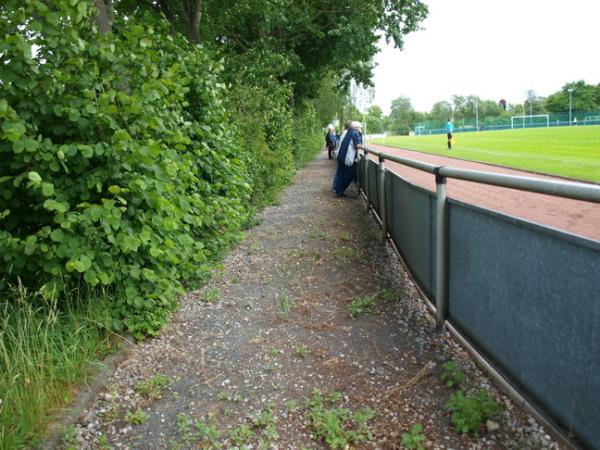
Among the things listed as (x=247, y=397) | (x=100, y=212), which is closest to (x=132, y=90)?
(x=100, y=212)

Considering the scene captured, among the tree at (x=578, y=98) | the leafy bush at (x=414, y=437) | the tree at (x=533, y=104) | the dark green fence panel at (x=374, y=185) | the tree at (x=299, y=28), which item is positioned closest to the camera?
the leafy bush at (x=414, y=437)

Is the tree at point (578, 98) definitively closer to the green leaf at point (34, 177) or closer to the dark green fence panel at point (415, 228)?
the dark green fence panel at point (415, 228)

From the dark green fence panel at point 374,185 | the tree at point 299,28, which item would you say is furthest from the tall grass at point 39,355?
the tree at point 299,28

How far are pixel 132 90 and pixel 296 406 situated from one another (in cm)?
272

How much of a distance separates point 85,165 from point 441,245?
264 cm

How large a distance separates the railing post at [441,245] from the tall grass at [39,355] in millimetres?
2513

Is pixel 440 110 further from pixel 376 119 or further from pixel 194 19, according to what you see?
pixel 194 19

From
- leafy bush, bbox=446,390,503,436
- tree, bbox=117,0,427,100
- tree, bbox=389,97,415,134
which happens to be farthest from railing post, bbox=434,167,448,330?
tree, bbox=389,97,415,134

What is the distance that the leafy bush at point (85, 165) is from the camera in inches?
127

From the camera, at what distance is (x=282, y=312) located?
4484 mm

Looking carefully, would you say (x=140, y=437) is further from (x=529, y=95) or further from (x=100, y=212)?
(x=529, y=95)

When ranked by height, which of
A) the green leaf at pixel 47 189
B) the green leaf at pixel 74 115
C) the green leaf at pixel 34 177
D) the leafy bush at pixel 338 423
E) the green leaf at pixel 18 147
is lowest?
the leafy bush at pixel 338 423

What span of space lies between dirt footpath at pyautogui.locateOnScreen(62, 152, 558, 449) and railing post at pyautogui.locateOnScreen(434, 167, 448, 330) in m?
0.33

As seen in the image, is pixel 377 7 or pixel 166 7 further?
pixel 377 7
